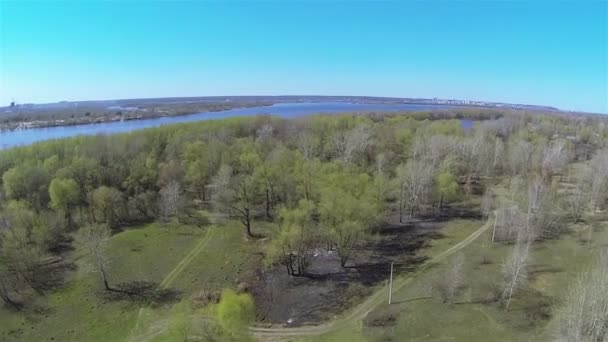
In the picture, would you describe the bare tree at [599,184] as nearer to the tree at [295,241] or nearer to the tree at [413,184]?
the tree at [413,184]

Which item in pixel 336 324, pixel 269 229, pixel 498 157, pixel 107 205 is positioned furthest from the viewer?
pixel 498 157

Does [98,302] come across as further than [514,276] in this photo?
Yes

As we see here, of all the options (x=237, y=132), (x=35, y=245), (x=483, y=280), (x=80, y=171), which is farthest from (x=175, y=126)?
(x=483, y=280)

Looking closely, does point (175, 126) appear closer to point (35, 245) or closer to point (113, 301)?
point (35, 245)

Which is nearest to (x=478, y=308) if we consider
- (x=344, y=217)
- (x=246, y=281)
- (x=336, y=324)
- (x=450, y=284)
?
(x=450, y=284)

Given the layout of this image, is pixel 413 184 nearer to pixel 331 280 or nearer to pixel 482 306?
pixel 331 280
